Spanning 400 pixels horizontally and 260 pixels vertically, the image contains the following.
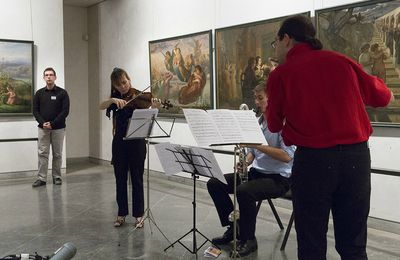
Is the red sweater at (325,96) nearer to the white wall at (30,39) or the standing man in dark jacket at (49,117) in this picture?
the standing man in dark jacket at (49,117)

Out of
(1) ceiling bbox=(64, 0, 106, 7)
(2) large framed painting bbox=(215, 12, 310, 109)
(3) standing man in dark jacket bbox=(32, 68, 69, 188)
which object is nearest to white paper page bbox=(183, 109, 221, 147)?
(2) large framed painting bbox=(215, 12, 310, 109)

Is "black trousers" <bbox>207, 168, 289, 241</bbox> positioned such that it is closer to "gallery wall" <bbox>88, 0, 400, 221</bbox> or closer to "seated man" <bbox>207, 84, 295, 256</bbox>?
"seated man" <bbox>207, 84, 295, 256</bbox>

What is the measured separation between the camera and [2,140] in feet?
25.4

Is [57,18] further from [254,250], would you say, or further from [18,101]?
[254,250]

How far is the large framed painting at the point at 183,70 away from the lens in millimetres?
6582

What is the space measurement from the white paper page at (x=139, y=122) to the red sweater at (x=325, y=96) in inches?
77.8

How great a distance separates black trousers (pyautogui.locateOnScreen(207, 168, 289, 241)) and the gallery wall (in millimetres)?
1226

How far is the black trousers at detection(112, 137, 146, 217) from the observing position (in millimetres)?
4625

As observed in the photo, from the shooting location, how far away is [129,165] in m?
4.71

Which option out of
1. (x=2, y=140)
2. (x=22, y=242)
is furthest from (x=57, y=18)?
(x=22, y=242)

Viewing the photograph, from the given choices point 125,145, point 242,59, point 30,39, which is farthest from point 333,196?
point 30,39

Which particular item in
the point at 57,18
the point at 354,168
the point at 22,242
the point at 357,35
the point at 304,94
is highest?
the point at 57,18

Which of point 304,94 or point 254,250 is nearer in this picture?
point 304,94

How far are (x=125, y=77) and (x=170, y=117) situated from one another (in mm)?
2860
